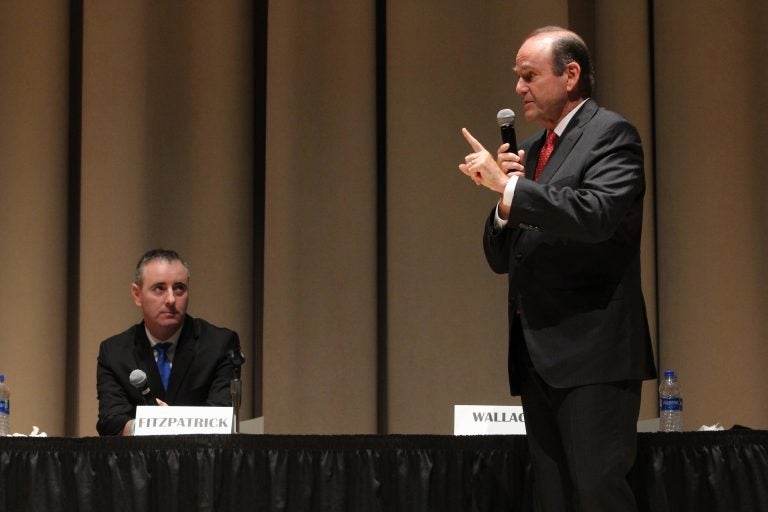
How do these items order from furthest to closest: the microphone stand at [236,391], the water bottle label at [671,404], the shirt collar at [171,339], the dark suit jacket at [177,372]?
the shirt collar at [171,339], the dark suit jacket at [177,372], the water bottle label at [671,404], the microphone stand at [236,391]

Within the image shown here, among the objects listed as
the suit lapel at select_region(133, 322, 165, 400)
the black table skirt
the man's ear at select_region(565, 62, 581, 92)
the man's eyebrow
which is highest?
the man's eyebrow

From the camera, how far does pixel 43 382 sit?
194 inches

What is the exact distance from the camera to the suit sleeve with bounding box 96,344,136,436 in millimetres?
3602

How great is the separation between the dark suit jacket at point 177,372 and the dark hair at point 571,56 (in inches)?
70.4

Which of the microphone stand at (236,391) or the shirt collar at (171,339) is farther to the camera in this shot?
the shirt collar at (171,339)

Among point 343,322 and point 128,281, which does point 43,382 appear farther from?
point 343,322

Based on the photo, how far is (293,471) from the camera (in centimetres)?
284

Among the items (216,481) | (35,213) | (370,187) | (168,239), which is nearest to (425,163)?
(370,187)

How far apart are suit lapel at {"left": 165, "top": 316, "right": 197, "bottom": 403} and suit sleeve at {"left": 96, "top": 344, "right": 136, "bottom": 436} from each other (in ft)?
0.47

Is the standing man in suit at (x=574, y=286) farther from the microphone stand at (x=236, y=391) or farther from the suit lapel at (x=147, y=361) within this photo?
the suit lapel at (x=147, y=361)

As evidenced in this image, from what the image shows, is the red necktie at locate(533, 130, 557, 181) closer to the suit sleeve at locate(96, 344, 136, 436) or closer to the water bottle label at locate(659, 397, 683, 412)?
the water bottle label at locate(659, 397, 683, 412)

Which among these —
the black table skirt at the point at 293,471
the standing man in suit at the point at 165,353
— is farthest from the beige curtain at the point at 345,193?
the black table skirt at the point at 293,471

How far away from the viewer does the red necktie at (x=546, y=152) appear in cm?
266

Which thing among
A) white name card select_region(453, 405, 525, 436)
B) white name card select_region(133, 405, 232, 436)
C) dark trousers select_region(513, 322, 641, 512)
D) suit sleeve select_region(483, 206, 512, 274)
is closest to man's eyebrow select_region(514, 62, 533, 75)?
suit sleeve select_region(483, 206, 512, 274)
